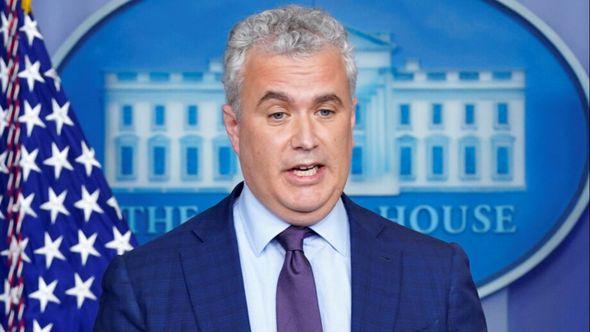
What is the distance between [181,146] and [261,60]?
55.0 inches

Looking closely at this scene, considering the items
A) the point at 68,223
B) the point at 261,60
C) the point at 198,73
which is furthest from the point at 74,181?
the point at 261,60

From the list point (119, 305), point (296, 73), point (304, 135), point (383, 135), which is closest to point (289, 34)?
point (296, 73)

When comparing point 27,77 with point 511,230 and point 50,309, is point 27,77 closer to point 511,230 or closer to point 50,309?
point 50,309

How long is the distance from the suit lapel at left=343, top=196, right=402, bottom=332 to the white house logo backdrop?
124 cm

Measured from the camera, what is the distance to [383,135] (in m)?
3.20

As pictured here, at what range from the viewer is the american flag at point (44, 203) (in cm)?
285

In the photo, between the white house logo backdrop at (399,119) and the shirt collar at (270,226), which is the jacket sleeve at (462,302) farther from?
the white house logo backdrop at (399,119)

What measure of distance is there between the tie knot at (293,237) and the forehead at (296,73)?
0.78 feet

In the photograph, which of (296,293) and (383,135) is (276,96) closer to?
(296,293)

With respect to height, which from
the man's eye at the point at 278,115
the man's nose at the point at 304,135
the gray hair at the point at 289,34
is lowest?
the man's nose at the point at 304,135

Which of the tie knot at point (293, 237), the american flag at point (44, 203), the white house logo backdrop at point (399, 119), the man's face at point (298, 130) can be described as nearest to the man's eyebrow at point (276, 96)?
the man's face at point (298, 130)

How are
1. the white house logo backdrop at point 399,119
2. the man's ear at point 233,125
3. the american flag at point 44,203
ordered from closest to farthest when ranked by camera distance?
the man's ear at point 233,125 < the american flag at point 44,203 < the white house logo backdrop at point 399,119

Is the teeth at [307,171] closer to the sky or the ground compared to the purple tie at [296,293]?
closer to the sky

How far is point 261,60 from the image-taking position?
1852 mm
